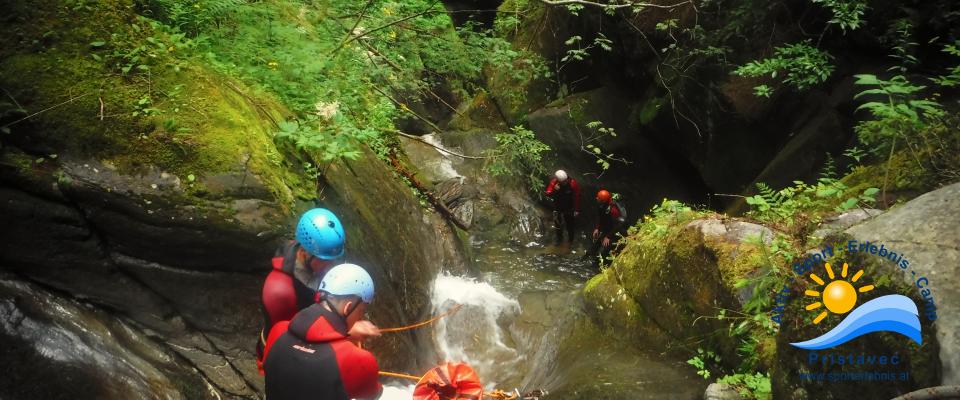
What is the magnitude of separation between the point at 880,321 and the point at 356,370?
9.04 ft

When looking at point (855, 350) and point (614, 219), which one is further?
point (614, 219)

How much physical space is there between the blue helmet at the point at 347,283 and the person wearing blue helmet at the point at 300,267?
0.69 metres

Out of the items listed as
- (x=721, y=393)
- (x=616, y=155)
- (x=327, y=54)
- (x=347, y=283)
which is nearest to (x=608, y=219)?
(x=616, y=155)

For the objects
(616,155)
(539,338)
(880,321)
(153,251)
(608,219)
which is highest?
(616,155)

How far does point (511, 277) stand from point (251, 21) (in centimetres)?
678

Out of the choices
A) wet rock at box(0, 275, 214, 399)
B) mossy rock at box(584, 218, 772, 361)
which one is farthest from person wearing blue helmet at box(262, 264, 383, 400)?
mossy rock at box(584, 218, 772, 361)

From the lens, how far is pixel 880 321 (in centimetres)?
260

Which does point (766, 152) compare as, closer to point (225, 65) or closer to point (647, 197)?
point (647, 197)

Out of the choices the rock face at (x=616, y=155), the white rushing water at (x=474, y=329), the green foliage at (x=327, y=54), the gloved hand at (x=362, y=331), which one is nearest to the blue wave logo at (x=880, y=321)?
the gloved hand at (x=362, y=331)

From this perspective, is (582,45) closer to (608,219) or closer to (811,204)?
(608,219)

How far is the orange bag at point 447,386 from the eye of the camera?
346 cm

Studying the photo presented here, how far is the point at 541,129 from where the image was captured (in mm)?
13383

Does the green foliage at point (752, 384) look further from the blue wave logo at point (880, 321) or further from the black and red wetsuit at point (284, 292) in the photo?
the black and red wetsuit at point (284, 292)

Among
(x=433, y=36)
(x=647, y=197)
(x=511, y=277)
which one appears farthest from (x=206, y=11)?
(x=647, y=197)
